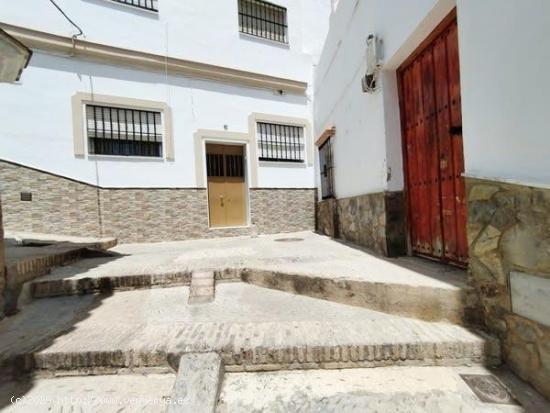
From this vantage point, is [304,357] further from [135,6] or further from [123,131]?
[135,6]

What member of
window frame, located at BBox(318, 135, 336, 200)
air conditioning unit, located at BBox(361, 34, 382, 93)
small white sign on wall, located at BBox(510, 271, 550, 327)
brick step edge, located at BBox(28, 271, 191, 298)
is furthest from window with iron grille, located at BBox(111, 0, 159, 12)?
small white sign on wall, located at BBox(510, 271, 550, 327)

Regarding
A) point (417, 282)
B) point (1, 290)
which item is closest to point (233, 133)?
point (1, 290)

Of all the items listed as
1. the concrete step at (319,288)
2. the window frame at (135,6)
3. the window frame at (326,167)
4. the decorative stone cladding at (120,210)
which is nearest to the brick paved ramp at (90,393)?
the concrete step at (319,288)

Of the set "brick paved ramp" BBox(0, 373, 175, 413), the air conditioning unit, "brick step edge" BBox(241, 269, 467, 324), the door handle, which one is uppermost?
the air conditioning unit

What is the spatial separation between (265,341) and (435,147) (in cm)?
255

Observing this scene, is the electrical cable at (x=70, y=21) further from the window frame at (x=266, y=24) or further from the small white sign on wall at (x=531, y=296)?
the small white sign on wall at (x=531, y=296)

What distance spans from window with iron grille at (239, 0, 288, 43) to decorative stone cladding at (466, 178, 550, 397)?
8.46 metres

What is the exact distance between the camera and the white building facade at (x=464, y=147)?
68.7 inches

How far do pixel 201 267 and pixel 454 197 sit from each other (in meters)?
2.81

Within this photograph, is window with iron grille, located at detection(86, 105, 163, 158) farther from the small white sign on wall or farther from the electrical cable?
the small white sign on wall

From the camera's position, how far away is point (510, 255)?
1.91 metres

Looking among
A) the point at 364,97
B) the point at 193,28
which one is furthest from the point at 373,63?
the point at 193,28

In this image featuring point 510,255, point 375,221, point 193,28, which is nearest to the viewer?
point 510,255

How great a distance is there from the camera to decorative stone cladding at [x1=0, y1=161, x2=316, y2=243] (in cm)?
608
